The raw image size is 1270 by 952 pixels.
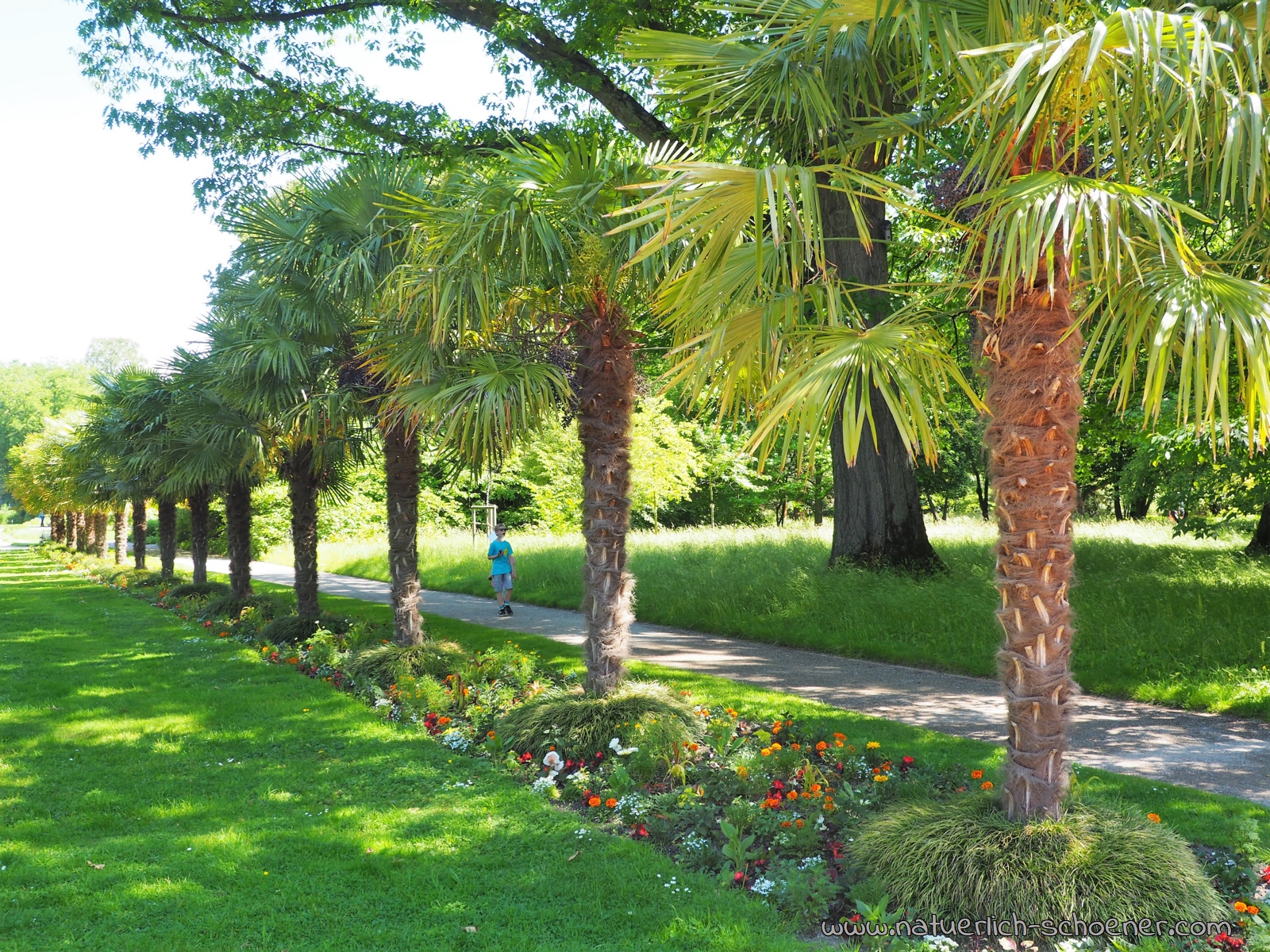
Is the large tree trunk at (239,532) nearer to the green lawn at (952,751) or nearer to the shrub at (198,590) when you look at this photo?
the shrub at (198,590)

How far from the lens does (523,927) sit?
4047 millimetres

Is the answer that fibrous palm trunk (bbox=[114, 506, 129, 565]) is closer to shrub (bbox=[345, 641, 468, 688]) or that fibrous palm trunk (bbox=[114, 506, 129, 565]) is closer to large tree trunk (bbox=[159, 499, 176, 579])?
large tree trunk (bbox=[159, 499, 176, 579])

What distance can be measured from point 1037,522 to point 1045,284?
113 cm

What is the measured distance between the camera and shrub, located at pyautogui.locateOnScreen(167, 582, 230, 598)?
61.0 ft

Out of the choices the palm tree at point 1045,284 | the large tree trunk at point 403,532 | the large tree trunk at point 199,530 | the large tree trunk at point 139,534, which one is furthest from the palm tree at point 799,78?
the large tree trunk at point 139,534

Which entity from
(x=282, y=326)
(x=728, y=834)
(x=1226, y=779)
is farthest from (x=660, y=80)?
(x=282, y=326)

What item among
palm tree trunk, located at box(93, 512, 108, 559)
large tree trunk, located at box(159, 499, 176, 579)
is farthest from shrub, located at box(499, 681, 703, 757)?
palm tree trunk, located at box(93, 512, 108, 559)

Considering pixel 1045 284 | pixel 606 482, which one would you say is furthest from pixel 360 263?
pixel 1045 284

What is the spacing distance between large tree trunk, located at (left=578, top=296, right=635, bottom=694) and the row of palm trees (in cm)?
2

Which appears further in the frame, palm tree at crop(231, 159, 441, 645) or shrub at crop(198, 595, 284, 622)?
shrub at crop(198, 595, 284, 622)

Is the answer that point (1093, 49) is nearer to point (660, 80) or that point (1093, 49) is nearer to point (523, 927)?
point (660, 80)

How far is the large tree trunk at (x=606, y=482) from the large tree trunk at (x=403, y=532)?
3.64m

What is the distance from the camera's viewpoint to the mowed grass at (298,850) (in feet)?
13.2

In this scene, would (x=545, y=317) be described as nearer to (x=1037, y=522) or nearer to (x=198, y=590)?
(x=1037, y=522)
